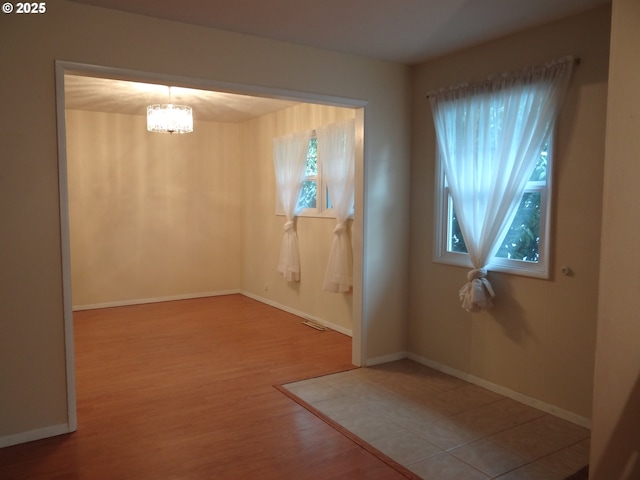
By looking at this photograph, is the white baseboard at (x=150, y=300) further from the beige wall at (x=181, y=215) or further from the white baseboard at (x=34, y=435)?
the white baseboard at (x=34, y=435)

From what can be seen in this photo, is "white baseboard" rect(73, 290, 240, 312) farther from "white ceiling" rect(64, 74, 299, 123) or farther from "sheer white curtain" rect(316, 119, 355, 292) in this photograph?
"sheer white curtain" rect(316, 119, 355, 292)

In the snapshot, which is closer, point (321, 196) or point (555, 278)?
point (555, 278)

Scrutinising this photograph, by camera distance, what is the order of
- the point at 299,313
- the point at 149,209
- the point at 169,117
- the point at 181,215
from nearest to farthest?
the point at 169,117
the point at 299,313
the point at 149,209
the point at 181,215

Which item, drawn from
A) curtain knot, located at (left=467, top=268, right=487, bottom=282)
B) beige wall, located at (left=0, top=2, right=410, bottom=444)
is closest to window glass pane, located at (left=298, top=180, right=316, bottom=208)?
beige wall, located at (left=0, top=2, right=410, bottom=444)

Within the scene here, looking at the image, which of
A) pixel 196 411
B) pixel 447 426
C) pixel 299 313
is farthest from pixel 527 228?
pixel 299 313

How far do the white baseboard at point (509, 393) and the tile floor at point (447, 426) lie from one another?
5cm

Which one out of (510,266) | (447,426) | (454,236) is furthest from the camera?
(454,236)

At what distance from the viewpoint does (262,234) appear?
677 cm

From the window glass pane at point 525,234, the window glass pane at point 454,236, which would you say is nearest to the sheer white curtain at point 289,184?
the window glass pane at point 454,236

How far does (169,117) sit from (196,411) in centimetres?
294

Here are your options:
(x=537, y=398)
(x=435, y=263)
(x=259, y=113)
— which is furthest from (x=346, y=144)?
(x=537, y=398)

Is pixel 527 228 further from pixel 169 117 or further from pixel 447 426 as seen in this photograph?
pixel 169 117

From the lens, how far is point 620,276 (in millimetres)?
2037

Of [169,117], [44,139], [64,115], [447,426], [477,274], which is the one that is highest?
[169,117]
